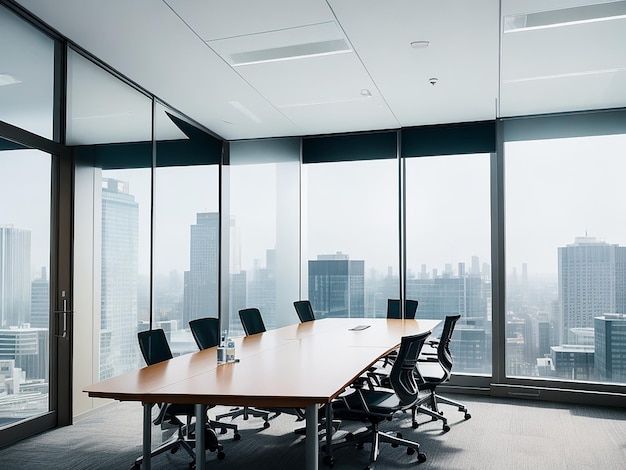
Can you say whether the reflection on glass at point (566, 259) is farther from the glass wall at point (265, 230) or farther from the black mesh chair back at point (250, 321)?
the black mesh chair back at point (250, 321)

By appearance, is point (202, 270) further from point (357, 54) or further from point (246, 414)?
point (357, 54)

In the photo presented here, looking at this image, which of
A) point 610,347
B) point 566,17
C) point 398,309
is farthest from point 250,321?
point 610,347

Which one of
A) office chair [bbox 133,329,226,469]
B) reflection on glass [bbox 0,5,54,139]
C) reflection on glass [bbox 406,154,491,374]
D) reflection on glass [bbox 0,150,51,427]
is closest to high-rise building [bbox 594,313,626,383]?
reflection on glass [bbox 406,154,491,374]

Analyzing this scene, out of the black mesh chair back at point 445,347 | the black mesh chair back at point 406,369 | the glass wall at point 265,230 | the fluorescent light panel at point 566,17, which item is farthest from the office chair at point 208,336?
the fluorescent light panel at point 566,17

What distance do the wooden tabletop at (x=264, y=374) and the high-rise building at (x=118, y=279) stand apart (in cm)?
144

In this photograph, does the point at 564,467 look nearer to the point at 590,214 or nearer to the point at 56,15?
the point at 590,214

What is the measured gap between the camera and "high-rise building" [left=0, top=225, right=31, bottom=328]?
452 centimetres

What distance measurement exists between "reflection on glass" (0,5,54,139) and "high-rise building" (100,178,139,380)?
1.02 metres

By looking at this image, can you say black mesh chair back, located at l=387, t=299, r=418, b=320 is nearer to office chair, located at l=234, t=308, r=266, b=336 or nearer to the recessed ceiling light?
office chair, located at l=234, t=308, r=266, b=336

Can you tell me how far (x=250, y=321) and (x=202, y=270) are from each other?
75.6 inches

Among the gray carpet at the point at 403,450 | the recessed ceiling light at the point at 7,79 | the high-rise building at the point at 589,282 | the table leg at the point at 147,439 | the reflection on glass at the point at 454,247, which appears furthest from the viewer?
the reflection on glass at the point at 454,247

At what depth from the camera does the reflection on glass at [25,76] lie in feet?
14.8

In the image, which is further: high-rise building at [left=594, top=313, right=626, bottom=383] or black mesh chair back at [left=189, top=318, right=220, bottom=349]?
high-rise building at [left=594, top=313, right=626, bottom=383]

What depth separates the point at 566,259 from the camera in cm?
708
